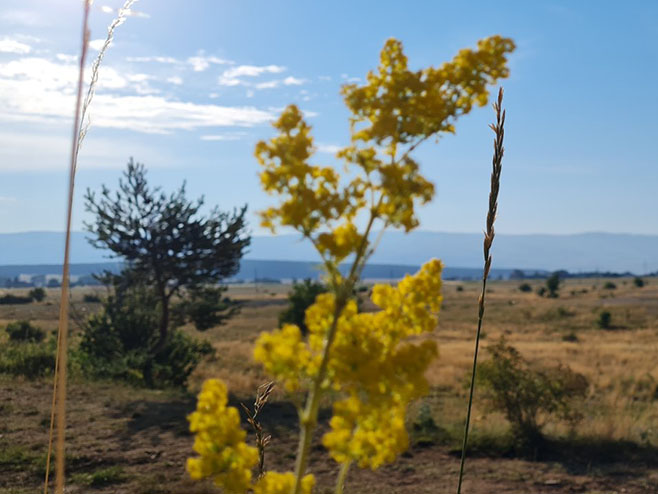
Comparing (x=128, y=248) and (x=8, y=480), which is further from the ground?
→ (x=128, y=248)

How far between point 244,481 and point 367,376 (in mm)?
347

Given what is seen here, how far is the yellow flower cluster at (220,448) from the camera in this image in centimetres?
131

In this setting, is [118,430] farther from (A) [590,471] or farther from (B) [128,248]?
(A) [590,471]

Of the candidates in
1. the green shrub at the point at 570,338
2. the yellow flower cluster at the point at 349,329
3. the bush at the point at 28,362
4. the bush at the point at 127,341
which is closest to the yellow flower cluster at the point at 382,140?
the yellow flower cluster at the point at 349,329

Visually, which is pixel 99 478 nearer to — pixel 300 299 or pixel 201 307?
pixel 201 307

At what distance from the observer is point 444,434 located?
46.5 ft

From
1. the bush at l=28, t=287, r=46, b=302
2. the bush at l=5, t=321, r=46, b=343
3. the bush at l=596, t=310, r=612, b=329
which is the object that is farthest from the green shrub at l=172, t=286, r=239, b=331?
the bush at l=28, t=287, r=46, b=302

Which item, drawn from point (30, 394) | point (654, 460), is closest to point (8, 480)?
point (30, 394)

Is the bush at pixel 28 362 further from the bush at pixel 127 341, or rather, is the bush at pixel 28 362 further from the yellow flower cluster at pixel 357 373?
the yellow flower cluster at pixel 357 373

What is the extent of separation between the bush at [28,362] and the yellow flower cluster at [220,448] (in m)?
19.2

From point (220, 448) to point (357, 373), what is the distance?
342 mm

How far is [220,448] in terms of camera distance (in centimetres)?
133

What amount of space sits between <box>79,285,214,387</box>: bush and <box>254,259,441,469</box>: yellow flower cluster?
1747cm

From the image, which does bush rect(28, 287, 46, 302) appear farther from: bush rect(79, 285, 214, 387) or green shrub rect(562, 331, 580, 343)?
green shrub rect(562, 331, 580, 343)
